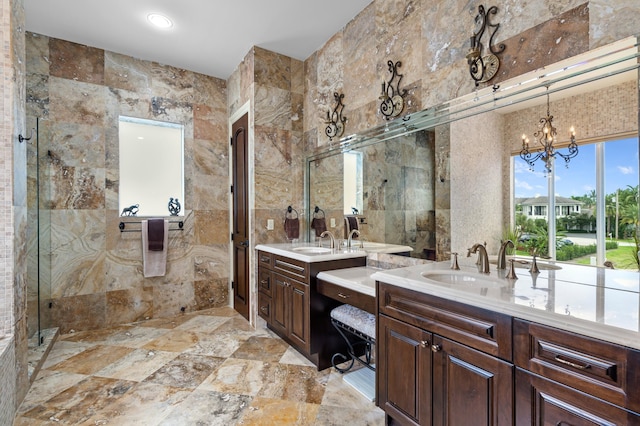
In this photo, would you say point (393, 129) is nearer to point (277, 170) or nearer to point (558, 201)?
point (558, 201)

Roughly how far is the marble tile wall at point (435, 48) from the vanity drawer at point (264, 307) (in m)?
1.66

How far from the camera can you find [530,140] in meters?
1.62

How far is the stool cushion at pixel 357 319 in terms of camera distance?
1.95 metres

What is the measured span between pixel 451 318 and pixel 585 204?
0.87 m

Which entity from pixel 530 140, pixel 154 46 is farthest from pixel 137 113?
pixel 530 140

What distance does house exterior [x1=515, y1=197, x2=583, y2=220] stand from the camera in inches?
58.4

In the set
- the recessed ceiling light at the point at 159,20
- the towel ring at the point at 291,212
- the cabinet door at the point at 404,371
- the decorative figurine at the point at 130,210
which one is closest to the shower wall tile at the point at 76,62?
the recessed ceiling light at the point at 159,20

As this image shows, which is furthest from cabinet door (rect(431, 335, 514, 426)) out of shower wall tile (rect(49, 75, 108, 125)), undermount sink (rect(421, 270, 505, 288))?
shower wall tile (rect(49, 75, 108, 125))

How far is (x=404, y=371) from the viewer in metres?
1.56

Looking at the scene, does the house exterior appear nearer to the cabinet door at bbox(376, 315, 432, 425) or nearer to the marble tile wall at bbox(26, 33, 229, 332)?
the cabinet door at bbox(376, 315, 432, 425)

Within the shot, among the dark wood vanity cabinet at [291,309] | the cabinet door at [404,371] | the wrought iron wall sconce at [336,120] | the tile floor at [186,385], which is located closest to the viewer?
the cabinet door at [404,371]

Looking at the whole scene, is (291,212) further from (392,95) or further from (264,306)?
(392,95)

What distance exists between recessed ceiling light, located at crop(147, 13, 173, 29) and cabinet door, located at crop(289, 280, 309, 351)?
2.64m

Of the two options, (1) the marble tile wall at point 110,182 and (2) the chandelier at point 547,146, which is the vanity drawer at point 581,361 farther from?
(1) the marble tile wall at point 110,182
